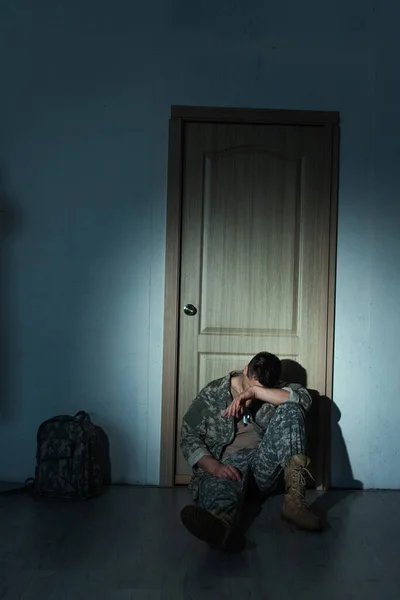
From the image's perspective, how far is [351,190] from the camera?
3.97 meters

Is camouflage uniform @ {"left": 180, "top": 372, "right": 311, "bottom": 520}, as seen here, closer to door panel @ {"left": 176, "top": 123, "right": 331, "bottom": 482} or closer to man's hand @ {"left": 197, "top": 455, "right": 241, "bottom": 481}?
man's hand @ {"left": 197, "top": 455, "right": 241, "bottom": 481}

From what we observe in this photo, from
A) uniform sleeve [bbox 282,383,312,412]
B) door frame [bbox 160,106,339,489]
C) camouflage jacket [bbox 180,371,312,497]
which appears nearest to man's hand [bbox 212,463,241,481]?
camouflage jacket [bbox 180,371,312,497]

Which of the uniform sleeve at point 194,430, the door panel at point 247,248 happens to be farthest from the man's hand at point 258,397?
the door panel at point 247,248

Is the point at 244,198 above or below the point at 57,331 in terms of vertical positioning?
above

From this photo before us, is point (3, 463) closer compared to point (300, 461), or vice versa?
point (300, 461)

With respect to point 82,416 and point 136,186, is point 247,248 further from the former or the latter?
point 82,416

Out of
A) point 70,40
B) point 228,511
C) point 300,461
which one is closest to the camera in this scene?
point 228,511

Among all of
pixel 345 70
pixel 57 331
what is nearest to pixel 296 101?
pixel 345 70

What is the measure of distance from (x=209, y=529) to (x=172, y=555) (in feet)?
0.58

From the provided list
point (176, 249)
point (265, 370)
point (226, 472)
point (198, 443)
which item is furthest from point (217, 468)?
point (176, 249)

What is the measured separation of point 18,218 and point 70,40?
3.15ft

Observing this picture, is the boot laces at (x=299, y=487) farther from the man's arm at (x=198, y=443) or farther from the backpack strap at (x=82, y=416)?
the backpack strap at (x=82, y=416)

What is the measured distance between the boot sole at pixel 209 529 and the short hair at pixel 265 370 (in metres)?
0.82

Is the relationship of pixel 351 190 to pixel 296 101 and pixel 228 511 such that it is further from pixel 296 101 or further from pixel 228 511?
pixel 228 511
